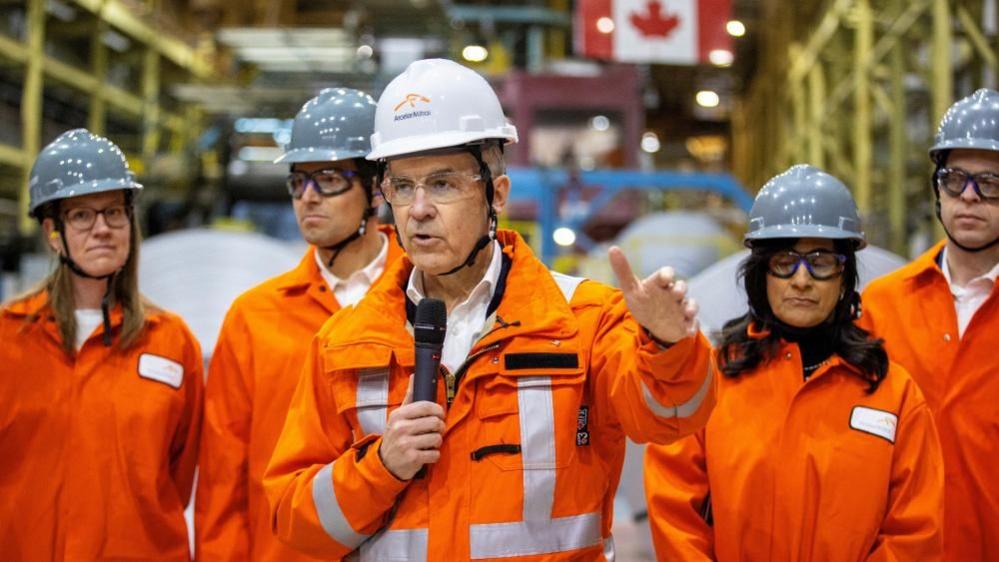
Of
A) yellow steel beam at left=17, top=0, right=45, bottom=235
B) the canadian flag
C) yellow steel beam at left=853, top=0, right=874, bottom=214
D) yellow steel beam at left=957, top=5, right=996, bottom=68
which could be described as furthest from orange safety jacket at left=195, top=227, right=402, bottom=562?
yellow steel beam at left=17, top=0, right=45, bottom=235

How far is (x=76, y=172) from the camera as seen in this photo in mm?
2988

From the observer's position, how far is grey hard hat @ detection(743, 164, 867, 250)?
2639mm

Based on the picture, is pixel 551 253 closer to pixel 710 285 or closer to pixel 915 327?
pixel 710 285

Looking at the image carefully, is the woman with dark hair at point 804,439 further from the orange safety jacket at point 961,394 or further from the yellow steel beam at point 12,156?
the yellow steel beam at point 12,156

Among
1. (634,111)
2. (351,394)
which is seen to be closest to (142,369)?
(351,394)

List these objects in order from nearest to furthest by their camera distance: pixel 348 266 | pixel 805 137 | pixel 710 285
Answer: pixel 348 266, pixel 710 285, pixel 805 137

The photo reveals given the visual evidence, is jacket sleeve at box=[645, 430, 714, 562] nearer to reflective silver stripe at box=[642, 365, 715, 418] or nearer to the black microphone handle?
reflective silver stripe at box=[642, 365, 715, 418]

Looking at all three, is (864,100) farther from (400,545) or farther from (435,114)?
(400,545)

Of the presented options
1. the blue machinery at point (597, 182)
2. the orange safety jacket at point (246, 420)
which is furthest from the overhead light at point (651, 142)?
the orange safety jacket at point (246, 420)

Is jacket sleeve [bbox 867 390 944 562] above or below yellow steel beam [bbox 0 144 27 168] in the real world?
below

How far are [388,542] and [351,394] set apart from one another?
11.1 inches

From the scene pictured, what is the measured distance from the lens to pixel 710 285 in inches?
177

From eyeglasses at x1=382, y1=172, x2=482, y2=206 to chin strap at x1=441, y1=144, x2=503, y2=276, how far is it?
0.02 metres

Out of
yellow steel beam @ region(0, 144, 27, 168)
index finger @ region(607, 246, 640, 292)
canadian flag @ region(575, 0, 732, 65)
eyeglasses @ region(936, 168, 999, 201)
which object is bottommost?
index finger @ region(607, 246, 640, 292)
